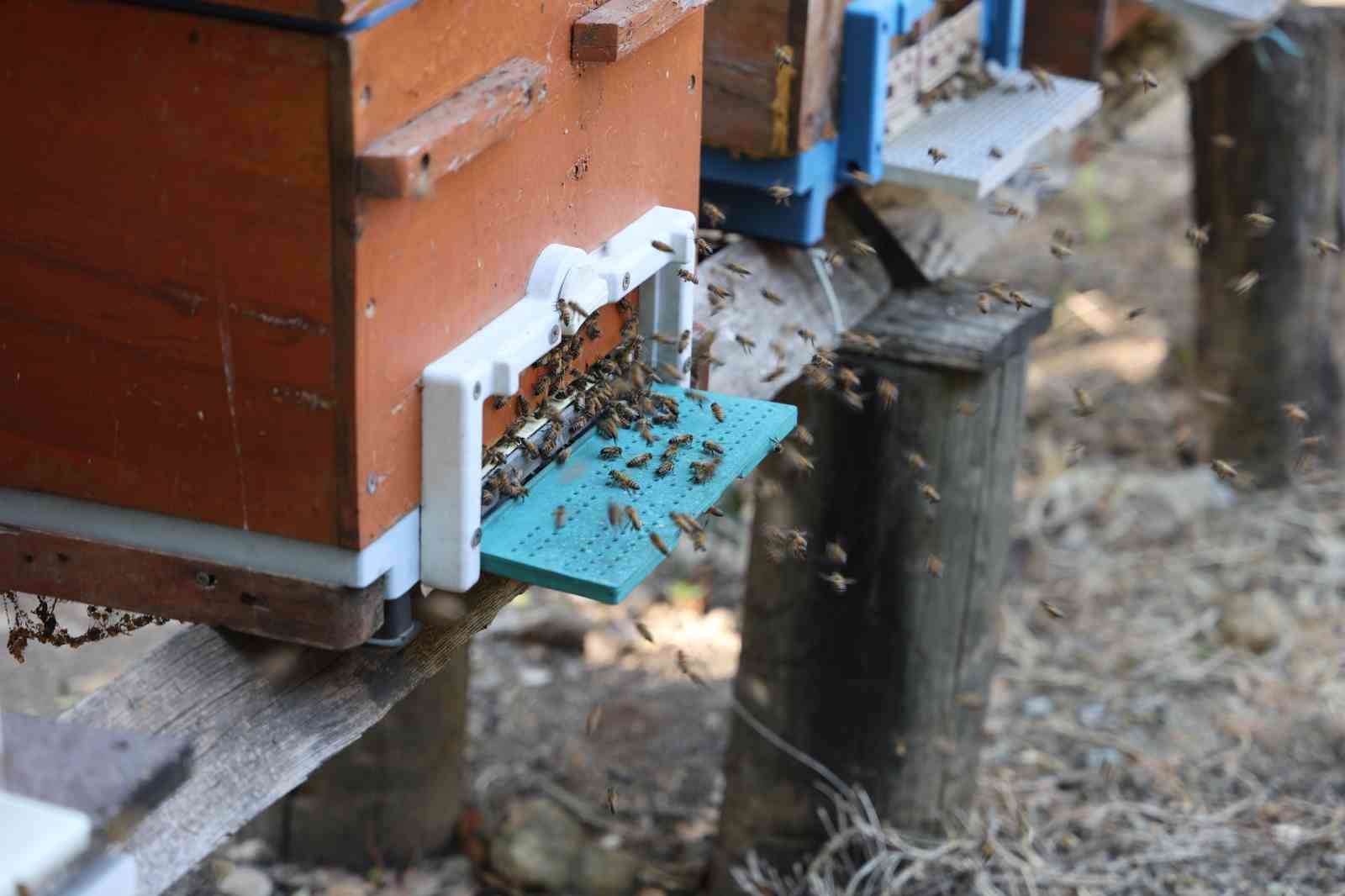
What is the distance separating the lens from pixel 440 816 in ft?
13.6

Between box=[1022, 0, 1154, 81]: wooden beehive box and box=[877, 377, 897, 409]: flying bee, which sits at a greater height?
box=[1022, 0, 1154, 81]: wooden beehive box

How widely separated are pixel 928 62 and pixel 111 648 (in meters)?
2.82

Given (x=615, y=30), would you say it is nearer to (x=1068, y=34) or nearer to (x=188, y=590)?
(x=188, y=590)

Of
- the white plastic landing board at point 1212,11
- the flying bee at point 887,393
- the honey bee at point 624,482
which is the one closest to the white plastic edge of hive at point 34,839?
the honey bee at point 624,482

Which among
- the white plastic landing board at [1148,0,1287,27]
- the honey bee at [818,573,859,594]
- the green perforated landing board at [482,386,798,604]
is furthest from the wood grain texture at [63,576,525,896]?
the white plastic landing board at [1148,0,1287,27]

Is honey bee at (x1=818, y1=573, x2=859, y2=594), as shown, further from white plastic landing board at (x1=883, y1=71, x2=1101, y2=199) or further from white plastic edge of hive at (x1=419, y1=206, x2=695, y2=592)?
white plastic edge of hive at (x1=419, y1=206, x2=695, y2=592)

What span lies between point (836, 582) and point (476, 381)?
139 cm

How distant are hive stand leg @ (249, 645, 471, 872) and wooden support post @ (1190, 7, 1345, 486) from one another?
9.77 ft

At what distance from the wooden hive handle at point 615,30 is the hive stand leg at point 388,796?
195 cm

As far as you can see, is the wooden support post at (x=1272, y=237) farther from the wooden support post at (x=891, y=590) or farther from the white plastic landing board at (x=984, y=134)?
the wooden support post at (x=891, y=590)

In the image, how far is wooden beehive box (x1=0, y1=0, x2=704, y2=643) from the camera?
1.82 m

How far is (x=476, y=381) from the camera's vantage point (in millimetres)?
2057

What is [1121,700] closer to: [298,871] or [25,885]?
[298,871]

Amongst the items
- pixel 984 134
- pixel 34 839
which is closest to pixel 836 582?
pixel 984 134
